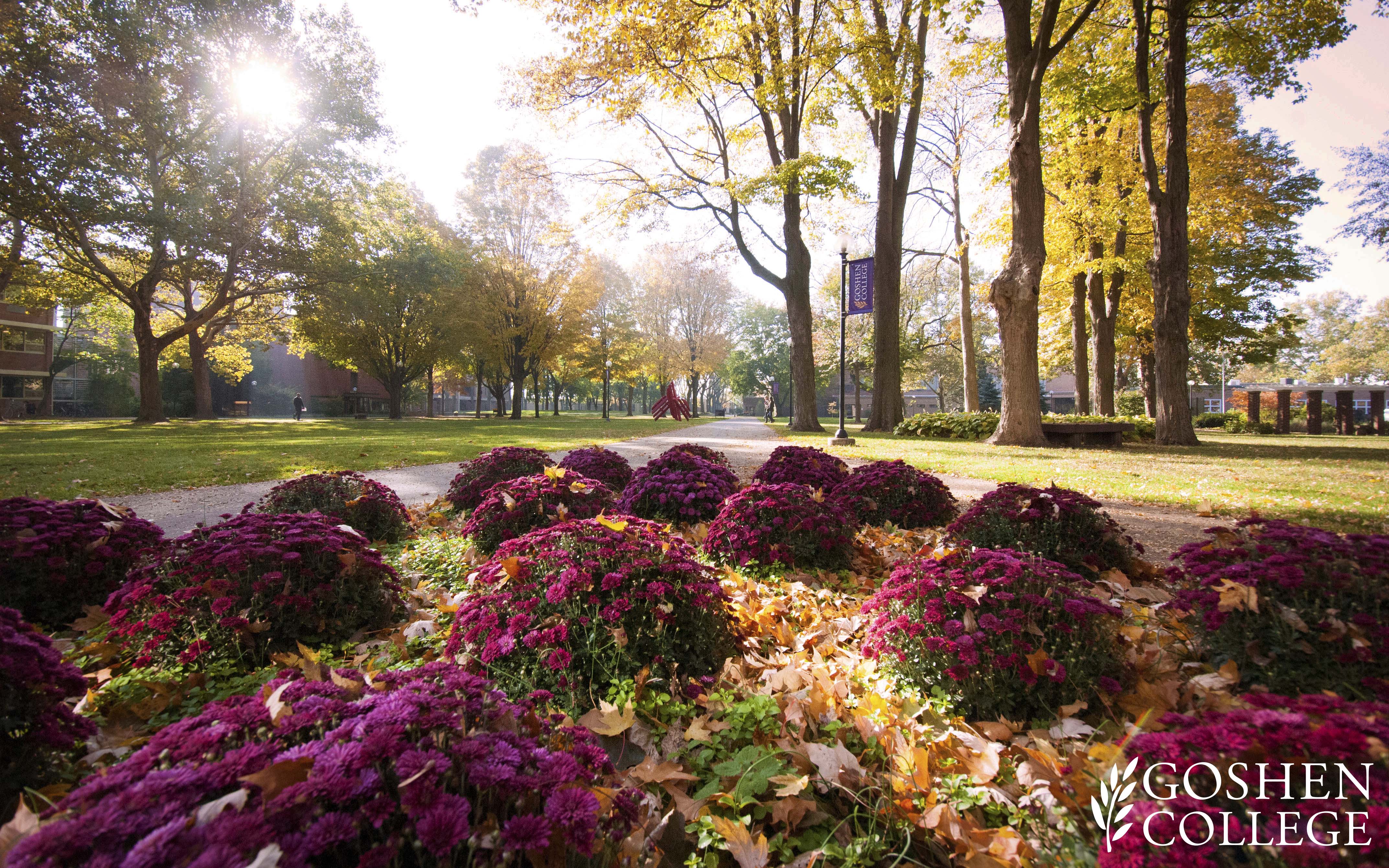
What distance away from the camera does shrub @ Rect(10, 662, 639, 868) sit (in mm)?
836

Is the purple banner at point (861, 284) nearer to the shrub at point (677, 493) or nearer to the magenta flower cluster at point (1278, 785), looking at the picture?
the shrub at point (677, 493)

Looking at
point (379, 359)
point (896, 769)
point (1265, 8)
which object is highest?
point (1265, 8)

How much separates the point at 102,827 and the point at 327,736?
30 cm

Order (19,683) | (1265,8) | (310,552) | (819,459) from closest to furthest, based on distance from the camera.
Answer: (19,683)
(310,552)
(819,459)
(1265,8)

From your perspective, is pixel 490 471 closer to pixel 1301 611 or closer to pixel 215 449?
pixel 1301 611

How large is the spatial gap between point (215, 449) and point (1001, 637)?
46.5ft

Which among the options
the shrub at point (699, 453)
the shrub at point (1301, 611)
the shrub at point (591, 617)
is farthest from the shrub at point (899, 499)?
the shrub at point (591, 617)

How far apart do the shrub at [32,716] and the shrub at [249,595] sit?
0.81m

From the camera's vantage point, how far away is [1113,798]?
4.32 feet

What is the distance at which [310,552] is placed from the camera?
2.70m

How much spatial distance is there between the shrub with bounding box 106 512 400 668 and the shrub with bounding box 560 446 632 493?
331 cm

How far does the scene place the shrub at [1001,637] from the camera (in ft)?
6.80

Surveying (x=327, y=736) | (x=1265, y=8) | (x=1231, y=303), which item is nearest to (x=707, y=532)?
(x=327, y=736)

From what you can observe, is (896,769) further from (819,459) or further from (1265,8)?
(1265,8)
